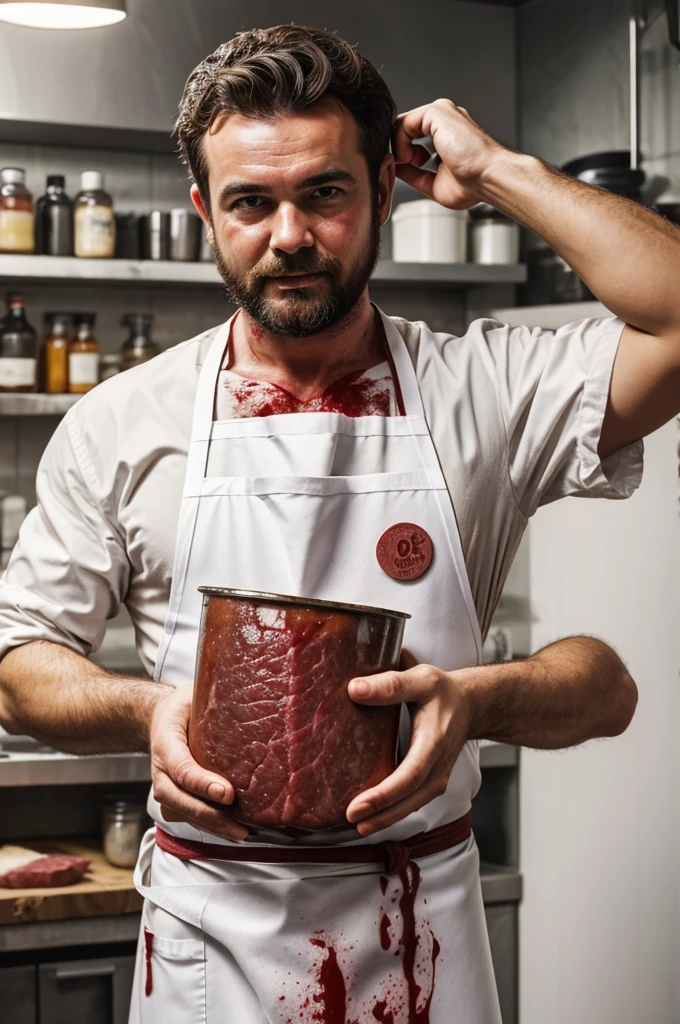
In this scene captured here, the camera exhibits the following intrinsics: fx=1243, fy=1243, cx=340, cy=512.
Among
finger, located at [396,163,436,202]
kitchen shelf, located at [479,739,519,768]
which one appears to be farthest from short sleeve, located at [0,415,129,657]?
kitchen shelf, located at [479,739,519,768]

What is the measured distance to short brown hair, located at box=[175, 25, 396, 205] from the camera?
47.4 inches

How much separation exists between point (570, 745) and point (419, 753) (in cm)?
37

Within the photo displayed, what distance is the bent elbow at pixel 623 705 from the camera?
4.23 feet

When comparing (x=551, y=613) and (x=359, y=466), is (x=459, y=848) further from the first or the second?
(x=551, y=613)

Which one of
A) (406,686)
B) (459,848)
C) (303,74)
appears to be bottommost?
(459,848)

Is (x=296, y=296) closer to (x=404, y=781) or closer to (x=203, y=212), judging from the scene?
(x=203, y=212)

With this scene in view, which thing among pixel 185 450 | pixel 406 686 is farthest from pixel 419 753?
pixel 185 450

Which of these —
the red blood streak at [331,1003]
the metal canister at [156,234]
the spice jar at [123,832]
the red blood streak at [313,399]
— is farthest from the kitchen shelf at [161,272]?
the red blood streak at [331,1003]

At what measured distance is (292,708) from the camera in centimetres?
92

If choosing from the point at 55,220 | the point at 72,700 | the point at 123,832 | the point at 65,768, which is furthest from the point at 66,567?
the point at 55,220

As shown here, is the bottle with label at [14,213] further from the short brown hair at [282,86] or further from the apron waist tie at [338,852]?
the apron waist tie at [338,852]

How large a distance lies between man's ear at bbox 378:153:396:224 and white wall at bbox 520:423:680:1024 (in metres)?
1.05

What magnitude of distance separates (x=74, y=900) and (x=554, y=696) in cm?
148

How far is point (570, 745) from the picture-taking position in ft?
4.13
